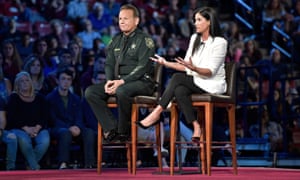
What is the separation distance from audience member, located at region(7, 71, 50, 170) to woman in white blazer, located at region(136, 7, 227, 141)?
241 cm

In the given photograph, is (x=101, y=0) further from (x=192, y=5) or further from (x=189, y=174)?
(x=189, y=174)

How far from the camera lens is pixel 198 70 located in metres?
6.15

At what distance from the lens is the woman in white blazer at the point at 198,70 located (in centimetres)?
611

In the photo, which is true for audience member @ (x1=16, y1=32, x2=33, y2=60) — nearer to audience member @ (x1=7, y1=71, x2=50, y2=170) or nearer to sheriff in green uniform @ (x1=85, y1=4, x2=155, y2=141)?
audience member @ (x1=7, y1=71, x2=50, y2=170)

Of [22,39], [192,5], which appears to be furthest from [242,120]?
[192,5]

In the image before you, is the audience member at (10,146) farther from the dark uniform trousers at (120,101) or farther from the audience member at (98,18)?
the audience member at (98,18)

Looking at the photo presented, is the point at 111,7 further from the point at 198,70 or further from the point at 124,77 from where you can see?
the point at 198,70

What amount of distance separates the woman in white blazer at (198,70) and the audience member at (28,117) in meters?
2.41

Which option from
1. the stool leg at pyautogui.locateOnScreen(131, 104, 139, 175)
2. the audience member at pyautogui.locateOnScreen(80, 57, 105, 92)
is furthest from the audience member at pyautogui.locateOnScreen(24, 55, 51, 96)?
the stool leg at pyautogui.locateOnScreen(131, 104, 139, 175)

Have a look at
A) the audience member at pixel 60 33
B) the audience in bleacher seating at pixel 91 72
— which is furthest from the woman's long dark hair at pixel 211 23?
Answer: the audience member at pixel 60 33

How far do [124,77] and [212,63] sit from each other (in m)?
0.76

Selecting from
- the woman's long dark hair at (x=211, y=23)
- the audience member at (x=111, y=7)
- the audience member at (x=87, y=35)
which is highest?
the audience member at (x=111, y=7)

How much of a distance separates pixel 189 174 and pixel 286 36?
26.7 feet

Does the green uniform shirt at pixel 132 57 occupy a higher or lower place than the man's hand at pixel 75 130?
higher
